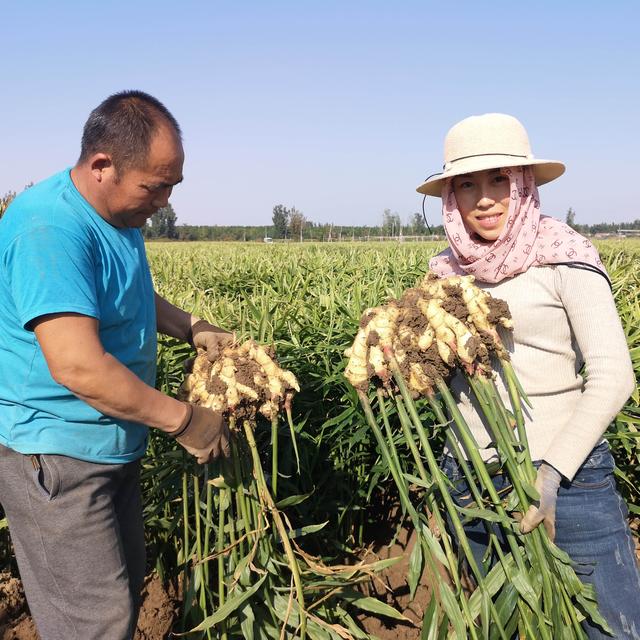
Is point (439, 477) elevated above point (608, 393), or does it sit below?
below

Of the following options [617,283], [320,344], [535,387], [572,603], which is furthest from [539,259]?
[617,283]

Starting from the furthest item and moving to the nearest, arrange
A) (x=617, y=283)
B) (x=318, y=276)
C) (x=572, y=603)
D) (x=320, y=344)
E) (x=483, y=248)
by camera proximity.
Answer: (x=318, y=276) < (x=617, y=283) < (x=320, y=344) < (x=483, y=248) < (x=572, y=603)

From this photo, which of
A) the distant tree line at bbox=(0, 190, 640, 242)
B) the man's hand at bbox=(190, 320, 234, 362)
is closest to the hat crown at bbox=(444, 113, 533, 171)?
the man's hand at bbox=(190, 320, 234, 362)

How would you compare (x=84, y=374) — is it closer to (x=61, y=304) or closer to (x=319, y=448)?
(x=61, y=304)

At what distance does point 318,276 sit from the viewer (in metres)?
4.61

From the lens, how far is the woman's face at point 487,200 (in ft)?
5.13

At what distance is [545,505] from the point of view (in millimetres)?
1341

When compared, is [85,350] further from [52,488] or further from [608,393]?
[608,393]

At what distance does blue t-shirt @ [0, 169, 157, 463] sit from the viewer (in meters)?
1.28

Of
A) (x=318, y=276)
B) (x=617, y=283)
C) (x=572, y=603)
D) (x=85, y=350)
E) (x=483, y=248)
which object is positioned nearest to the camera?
(x=85, y=350)

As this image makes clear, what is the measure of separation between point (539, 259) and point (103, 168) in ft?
3.62

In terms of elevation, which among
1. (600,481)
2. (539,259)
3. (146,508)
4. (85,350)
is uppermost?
(539,259)

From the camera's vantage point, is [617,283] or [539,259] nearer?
[539,259]

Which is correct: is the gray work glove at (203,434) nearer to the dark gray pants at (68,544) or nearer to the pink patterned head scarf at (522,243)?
the dark gray pants at (68,544)
